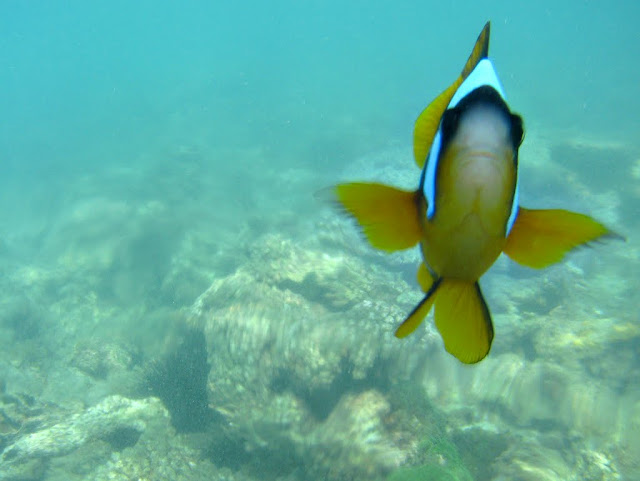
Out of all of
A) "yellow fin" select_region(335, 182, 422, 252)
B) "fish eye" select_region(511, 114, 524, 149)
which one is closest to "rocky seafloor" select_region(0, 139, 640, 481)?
"yellow fin" select_region(335, 182, 422, 252)

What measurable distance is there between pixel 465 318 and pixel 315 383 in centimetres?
463

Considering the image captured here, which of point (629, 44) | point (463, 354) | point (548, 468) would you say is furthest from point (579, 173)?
point (629, 44)

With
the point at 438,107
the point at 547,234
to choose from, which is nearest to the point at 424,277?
the point at 547,234

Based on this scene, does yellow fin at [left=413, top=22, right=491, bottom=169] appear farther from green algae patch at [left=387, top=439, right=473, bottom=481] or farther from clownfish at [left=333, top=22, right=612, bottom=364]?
green algae patch at [left=387, top=439, right=473, bottom=481]

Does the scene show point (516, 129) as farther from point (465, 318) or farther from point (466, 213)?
point (465, 318)

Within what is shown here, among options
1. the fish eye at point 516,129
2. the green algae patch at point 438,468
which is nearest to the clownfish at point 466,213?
the fish eye at point 516,129

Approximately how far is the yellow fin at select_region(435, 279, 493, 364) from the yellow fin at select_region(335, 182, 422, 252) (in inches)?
4.9

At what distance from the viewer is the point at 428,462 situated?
3.91 m

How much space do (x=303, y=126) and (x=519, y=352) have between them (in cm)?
2380

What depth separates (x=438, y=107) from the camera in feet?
2.46

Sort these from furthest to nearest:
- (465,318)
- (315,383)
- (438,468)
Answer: (315,383) < (438,468) < (465,318)

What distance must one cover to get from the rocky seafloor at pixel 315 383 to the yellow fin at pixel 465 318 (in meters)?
3.59

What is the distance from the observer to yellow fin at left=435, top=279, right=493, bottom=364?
71 centimetres

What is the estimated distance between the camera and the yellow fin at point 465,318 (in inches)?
27.9
